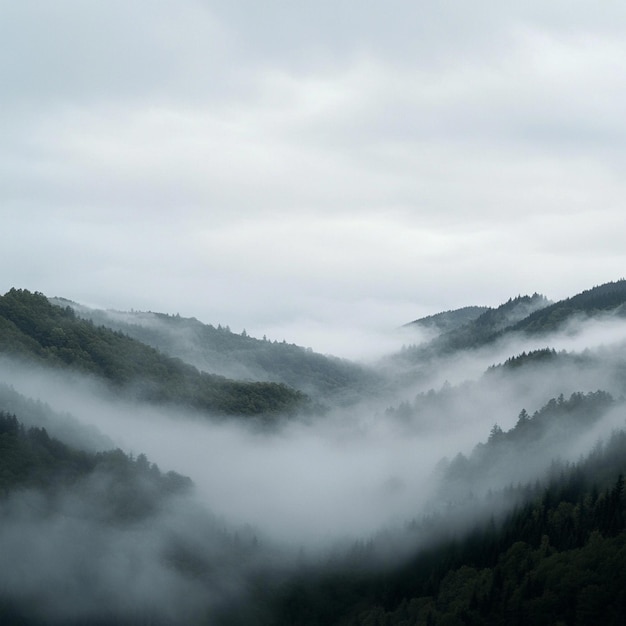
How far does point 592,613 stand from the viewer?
549 ft

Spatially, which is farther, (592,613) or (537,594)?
(537,594)

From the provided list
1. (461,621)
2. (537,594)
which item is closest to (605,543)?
(537,594)

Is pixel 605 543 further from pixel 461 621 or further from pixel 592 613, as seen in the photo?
pixel 461 621

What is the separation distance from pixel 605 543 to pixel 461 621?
3380 centimetres

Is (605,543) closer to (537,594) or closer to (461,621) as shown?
(537,594)

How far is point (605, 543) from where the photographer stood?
185500mm

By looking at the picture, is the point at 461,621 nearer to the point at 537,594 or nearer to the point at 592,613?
the point at 537,594

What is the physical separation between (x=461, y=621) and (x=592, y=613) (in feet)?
109

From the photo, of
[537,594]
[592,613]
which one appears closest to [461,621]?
[537,594]

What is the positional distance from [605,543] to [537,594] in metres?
17.2

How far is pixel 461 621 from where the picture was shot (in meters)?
192

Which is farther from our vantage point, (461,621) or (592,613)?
(461,621)

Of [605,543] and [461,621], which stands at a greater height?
[605,543]
